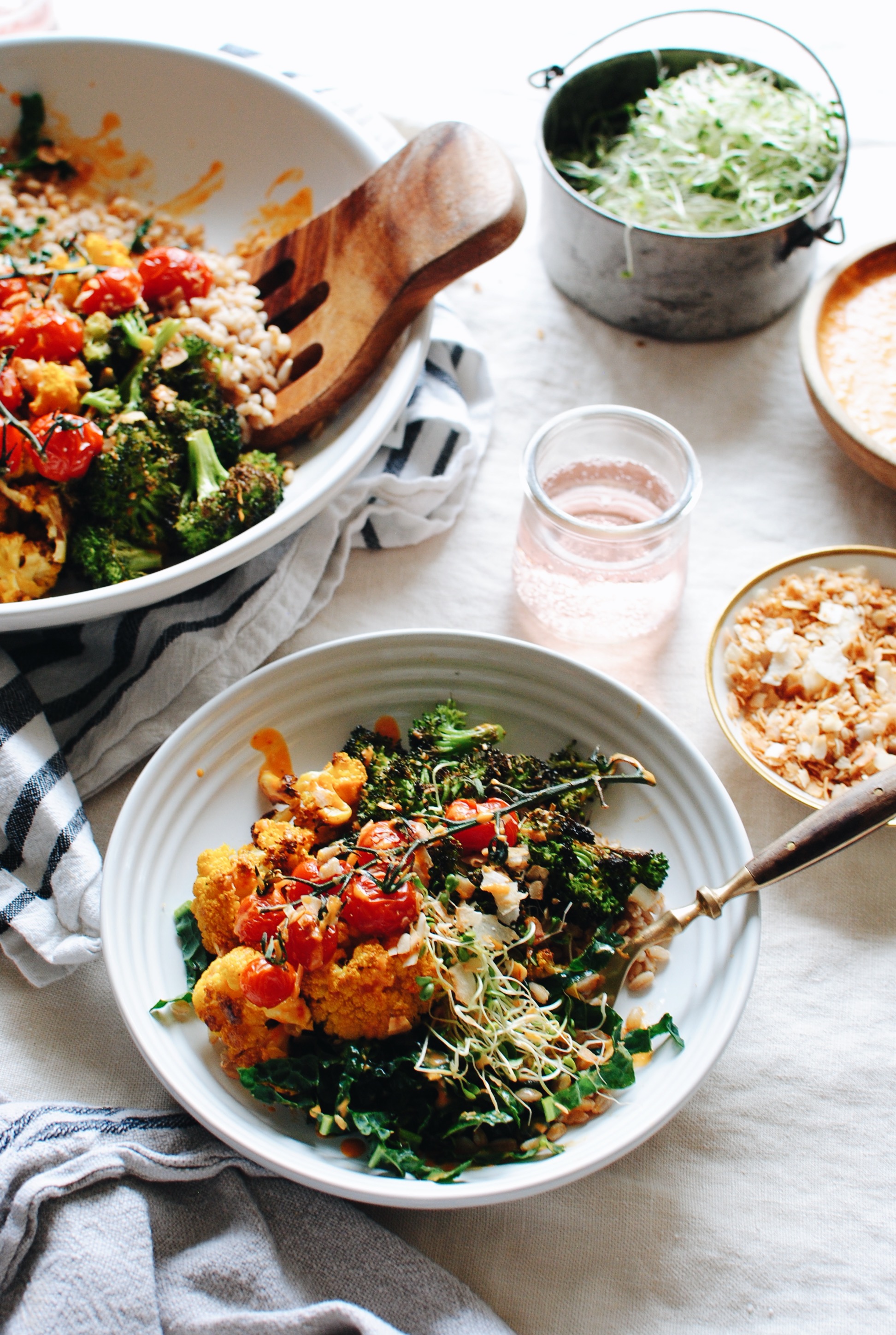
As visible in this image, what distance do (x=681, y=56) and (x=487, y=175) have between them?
37.5 inches

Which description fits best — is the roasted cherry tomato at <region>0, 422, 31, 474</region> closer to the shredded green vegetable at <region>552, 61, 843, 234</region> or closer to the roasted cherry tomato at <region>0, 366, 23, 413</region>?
the roasted cherry tomato at <region>0, 366, 23, 413</region>

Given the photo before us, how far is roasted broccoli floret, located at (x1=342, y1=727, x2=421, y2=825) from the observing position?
1532 millimetres

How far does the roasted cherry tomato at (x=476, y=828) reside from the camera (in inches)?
58.4

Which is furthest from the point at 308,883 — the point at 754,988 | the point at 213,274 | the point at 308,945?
the point at 213,274

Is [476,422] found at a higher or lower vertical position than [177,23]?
lower

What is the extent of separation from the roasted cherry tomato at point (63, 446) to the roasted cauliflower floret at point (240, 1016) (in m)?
0.86

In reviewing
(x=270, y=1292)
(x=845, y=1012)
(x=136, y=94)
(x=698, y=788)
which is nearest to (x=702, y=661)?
(x=698, y=788)

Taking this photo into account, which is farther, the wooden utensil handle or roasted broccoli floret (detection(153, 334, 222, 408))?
roasted broccoli floret (detection(153, 334, 222, 408))

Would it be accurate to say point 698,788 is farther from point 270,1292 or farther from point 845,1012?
point 270,1292

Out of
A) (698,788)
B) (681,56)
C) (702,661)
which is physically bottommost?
(702,661)

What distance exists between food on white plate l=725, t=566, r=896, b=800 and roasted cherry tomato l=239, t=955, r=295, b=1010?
0.87m

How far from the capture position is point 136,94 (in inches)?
89.9

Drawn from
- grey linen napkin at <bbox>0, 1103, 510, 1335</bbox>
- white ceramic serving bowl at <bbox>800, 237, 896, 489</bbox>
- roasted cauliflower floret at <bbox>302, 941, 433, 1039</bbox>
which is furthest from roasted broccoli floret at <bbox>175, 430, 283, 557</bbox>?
white ceramic serving bowl at <bbox>800, 237, 896, 489</bbox>

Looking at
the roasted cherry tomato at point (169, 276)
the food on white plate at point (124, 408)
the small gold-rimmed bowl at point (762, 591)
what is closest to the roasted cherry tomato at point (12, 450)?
the food on white plate at point (124, 408)
